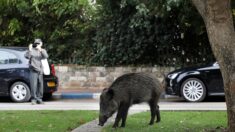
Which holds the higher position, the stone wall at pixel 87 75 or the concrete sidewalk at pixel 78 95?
the stone wall at pixel 87 75

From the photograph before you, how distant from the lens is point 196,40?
22094mm

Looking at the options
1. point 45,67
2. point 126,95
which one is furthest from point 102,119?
point 45,67

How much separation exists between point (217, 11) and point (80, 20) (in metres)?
15.7

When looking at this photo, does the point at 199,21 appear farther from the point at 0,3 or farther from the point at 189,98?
the point at 0,3

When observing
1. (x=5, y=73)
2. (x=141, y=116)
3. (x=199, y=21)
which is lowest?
(x=141, y=116)

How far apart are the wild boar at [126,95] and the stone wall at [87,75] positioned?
11.8 m

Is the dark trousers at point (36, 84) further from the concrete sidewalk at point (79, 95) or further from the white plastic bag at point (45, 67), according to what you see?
the concrete sidewalk at point (79, 95)

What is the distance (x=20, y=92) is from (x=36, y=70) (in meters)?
1.49

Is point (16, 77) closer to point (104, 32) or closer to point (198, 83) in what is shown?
point (198, 83)

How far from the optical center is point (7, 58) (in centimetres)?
1792

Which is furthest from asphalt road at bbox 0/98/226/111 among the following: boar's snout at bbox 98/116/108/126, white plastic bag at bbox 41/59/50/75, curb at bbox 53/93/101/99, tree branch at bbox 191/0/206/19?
tree branch at bbox 191/0/206/19

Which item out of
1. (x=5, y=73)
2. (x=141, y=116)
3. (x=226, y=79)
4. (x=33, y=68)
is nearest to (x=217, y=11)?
(x=226, y=79)

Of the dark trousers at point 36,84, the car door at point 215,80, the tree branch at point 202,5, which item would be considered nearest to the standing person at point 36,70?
the dark trousers at point 36,84

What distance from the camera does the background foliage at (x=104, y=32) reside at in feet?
71.6
